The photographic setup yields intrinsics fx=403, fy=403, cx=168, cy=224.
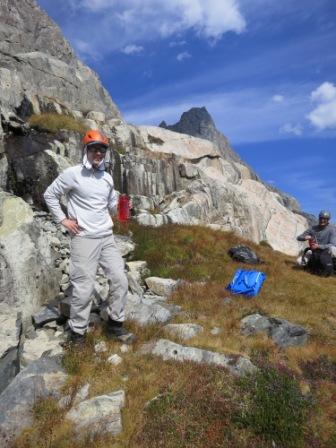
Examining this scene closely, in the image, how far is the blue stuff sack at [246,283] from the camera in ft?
42.4

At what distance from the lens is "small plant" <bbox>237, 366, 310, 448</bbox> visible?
530 centimetres

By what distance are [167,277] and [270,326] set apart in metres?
5.32

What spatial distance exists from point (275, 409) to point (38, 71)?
44888mm

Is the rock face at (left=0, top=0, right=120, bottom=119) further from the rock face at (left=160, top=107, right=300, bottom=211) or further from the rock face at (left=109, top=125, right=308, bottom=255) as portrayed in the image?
A: the rock face at (left=160, top=107, right=300, bottom=211)

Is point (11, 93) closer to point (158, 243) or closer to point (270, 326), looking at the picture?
point (158, 243)

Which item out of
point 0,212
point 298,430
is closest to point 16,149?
point 0,212

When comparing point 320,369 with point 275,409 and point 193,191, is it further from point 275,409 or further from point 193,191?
point 193,191

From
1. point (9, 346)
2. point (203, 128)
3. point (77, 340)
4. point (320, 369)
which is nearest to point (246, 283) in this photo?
point (320, 369)

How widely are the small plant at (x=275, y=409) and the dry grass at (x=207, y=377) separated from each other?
0.35 feet

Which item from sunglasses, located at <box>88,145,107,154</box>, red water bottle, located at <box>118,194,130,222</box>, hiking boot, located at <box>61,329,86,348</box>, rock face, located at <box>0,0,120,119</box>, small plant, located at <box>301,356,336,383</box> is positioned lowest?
small plant, located at <box>301,356,336,383</box>

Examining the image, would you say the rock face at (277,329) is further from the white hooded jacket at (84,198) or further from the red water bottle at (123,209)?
the red water bottle at (123,209)

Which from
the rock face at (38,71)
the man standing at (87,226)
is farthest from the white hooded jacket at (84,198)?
the rock face at (38,71)

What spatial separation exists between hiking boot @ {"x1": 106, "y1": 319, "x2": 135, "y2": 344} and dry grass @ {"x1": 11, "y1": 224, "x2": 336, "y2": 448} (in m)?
0.19

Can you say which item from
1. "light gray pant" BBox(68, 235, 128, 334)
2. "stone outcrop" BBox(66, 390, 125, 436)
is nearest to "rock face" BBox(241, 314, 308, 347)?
"light gray pant" BBox(68, 235, 128, 334)
